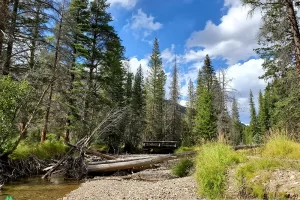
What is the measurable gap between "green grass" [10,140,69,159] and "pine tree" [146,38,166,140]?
2476 cm

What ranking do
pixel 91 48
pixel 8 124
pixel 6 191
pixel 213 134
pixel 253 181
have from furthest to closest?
pixel 213 134 < pixel 91 48 < pixel 8 124 < pixel 6 191 < pixel 253 181

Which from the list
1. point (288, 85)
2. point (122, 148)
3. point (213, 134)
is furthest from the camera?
point (213, 134)

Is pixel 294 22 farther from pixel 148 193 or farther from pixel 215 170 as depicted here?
pixel 148 193

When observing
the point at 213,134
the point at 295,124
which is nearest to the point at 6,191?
the point at 295,124

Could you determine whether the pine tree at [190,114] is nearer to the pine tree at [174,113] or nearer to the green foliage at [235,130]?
the pine tree at [174,113]

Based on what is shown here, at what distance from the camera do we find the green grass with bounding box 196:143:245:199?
18.9 ft

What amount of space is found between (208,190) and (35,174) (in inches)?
354

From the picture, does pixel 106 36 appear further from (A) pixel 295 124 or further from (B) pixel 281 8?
(A) pixel 295 124

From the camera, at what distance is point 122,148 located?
2420 cm

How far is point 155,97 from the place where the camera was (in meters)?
41.9

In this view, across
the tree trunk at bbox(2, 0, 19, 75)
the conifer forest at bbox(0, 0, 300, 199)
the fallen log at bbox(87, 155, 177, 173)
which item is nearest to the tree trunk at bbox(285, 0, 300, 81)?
the conifer forest at bbox(0, 0, 300, 199)

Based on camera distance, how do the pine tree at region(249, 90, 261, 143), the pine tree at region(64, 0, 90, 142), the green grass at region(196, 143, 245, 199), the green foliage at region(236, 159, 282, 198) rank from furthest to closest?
1. the pine tree at region(249, 90, 261, 143)
2. the pine tree at region(64, 0, 90, 142)
3. the green grass at region(196, 143, 245, 199)
4. the green foliage at region(236, 159, 282, 198)

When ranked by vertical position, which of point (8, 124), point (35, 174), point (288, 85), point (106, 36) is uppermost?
point (106, 36)

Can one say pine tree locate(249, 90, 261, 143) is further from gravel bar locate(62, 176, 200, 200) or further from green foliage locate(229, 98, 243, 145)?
gravel bar locate(62, 176, 200, 200)
